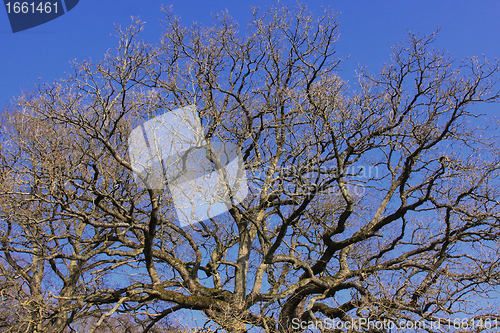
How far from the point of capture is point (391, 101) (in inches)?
391

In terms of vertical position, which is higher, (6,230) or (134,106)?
(134,106)

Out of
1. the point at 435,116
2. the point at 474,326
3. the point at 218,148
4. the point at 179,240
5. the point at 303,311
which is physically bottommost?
the point at 474,326

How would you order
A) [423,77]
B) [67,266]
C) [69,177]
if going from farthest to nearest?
[67,266] < [423,77] < [69,177]

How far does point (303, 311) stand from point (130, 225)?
16.1 feet

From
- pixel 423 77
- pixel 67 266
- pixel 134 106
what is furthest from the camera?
pixel 67 266

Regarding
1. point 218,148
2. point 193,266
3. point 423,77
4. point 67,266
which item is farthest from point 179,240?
point 423,77

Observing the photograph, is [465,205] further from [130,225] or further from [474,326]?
[130,225]

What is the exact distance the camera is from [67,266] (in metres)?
13.1

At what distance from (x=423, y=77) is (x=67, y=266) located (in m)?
12.3

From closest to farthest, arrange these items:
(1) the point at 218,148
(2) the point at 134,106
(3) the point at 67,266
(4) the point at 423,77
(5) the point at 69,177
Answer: (5) the point at 69,177 < (2) the point at 134,106 < (4) the point at 423,77 < (1) the point at 218,148 < (3) the point at 67,266

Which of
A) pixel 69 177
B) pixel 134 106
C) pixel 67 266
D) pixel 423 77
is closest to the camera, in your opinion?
pixel 69 177

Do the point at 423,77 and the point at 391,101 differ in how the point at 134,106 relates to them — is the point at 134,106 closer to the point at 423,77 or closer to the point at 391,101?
the point at 391,101

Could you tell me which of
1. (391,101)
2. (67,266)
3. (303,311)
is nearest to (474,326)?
(303,311)

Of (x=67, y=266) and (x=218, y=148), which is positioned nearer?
(x=218, y=148)
